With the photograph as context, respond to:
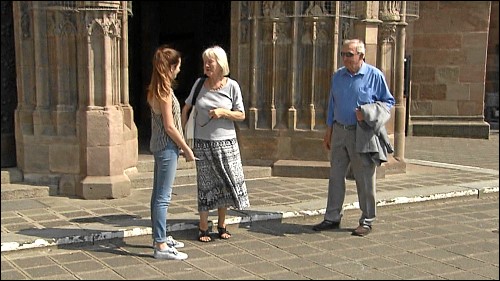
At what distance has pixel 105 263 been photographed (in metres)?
5.01

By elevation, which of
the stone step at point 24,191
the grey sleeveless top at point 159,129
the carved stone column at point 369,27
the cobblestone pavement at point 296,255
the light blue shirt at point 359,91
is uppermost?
the carved stone column at point 369,27

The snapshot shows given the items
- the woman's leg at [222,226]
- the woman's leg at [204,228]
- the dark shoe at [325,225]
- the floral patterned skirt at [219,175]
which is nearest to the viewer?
the floral patterned skirt at [219,175]

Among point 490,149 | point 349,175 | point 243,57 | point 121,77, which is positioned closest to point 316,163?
point 349,175

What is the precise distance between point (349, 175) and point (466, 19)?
8588 mm

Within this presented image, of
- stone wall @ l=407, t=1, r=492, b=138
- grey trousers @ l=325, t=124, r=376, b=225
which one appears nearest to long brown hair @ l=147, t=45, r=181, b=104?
grey trousers @ l=325, t=124, r=376, b=225

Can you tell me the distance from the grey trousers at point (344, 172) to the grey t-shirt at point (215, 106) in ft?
3.78

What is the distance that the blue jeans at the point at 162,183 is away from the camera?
506 cm

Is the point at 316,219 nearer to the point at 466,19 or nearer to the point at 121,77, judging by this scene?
the point at 121,77

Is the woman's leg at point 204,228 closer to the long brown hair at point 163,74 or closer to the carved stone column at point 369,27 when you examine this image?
the long brown hair at point 163,74

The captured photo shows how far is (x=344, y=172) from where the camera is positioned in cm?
619

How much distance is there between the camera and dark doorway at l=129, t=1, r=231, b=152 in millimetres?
12789

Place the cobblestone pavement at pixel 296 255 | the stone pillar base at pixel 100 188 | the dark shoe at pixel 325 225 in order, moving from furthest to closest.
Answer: the stone pillar base at pixel 100 188 < the dark shoe at pixel 325 225 < the cobblestone pavement at pixel 296 255

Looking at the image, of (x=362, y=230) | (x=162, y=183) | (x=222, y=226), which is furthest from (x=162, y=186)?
(x=362, y=230)

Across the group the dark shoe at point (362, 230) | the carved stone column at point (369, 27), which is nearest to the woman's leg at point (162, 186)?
the dark shoe at point (362, 230)
